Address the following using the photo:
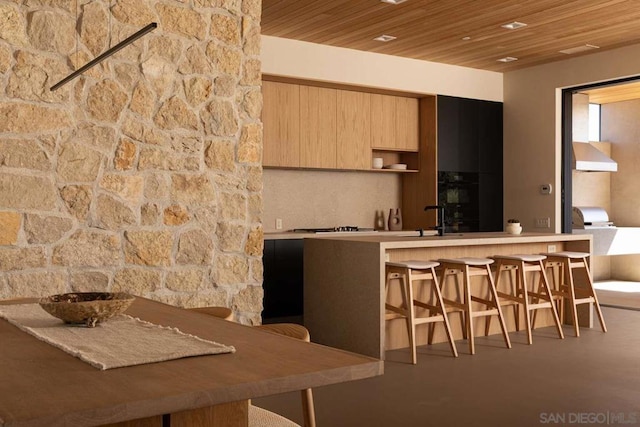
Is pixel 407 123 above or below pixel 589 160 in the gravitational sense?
above

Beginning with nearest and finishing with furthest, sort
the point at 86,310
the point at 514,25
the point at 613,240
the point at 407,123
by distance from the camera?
the point at 86,310, the point at 514,25, the point at 407,123, the point at 613,240

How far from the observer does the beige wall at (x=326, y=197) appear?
23.4 feet

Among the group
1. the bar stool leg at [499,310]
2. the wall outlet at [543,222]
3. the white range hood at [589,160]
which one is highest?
the white range hood at [589,160]

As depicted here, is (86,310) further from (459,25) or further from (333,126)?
(333,126)

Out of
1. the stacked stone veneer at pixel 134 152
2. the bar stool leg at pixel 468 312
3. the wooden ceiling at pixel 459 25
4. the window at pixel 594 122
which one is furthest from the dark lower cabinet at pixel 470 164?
the stacked stone veneer at pixel 134 152

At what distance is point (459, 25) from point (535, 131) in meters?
2.35

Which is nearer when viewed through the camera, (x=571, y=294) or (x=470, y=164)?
(x=571, y=294)

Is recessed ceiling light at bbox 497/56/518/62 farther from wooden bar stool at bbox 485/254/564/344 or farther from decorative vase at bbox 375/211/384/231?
wooden bar stool at bbox 485/254/564/344

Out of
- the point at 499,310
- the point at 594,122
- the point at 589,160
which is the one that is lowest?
the point at 499,310

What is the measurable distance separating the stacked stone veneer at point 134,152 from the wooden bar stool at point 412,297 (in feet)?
3.28

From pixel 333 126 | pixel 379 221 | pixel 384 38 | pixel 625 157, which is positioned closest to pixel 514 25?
pixel 384 38

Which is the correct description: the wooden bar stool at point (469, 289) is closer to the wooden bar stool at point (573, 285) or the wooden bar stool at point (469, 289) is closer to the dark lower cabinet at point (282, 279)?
the wooden bar stool at point (573, 285)

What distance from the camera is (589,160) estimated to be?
8883 millimetres

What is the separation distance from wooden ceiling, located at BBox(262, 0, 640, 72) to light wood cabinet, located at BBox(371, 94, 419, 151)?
1.74ft
